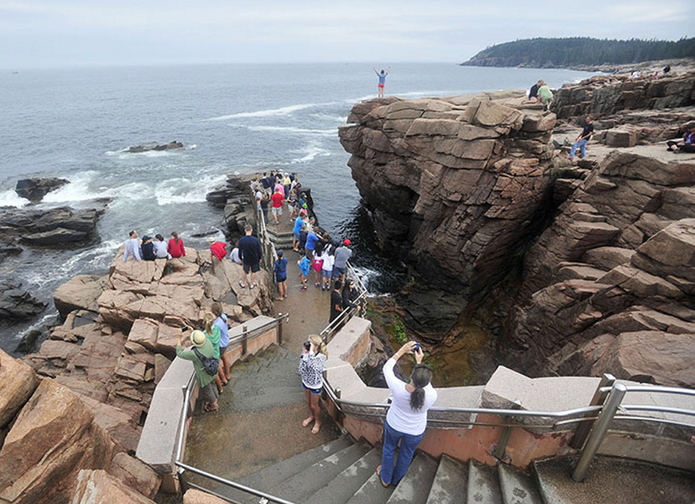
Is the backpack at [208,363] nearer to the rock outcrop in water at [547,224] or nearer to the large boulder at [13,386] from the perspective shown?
the large boulder at [13,386]

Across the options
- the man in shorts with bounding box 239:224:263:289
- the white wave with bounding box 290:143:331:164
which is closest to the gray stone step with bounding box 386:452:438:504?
the man in shorts with bounding box 239:224:263:289

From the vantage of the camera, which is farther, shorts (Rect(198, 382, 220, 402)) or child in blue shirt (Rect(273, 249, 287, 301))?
child in blue shirt (Rect(273, 249, 287, 301))

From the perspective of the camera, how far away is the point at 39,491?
4.38 meters

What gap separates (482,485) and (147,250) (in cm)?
1370

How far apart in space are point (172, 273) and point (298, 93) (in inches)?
5224

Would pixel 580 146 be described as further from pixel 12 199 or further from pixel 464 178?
pixel 12 199

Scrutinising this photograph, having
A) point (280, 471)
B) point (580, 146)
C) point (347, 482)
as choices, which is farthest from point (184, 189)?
point (347, 482)

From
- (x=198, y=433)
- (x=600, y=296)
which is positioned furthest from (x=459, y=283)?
(x=198, y=433)

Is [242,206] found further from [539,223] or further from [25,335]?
[539,223]

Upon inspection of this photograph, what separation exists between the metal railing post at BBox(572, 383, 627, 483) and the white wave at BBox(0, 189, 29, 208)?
4563cm

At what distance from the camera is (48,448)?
14.9 feet

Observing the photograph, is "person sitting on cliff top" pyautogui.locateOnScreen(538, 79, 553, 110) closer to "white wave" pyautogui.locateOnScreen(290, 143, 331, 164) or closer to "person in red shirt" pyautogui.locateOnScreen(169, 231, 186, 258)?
"person in red shirt" pyautogui.locateOnScreen(169, 231, 186, 258)

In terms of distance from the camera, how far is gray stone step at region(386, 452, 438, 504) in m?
5.02

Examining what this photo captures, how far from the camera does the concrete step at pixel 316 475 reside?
545 cm
